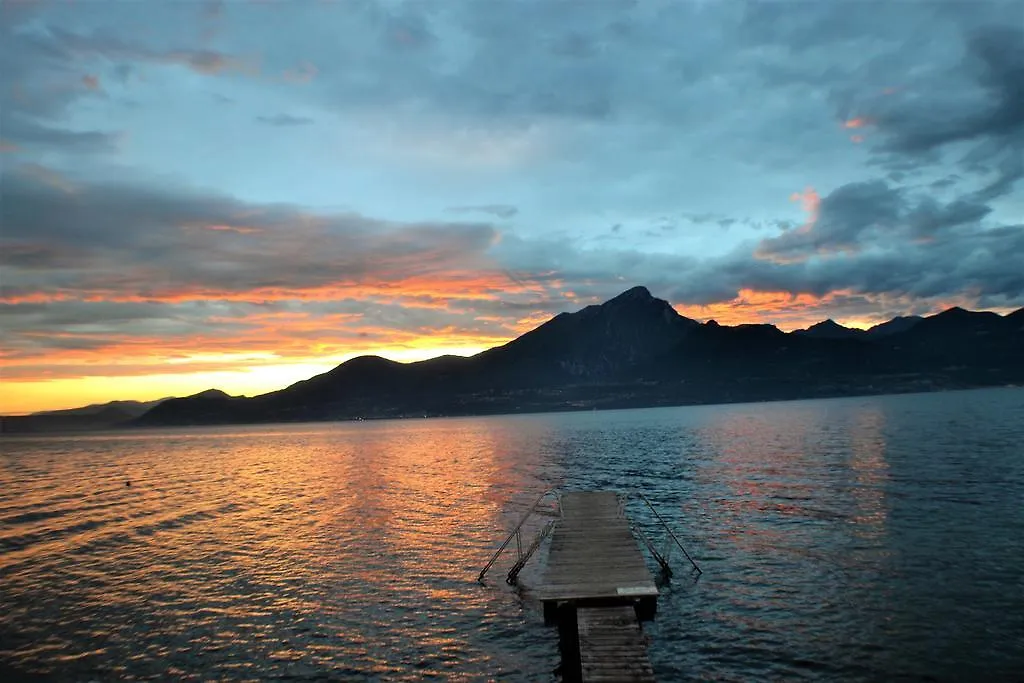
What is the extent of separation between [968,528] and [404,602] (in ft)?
138

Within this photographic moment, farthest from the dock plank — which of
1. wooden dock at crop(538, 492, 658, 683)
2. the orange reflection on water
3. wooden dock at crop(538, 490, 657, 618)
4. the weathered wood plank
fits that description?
the orange reflection on water

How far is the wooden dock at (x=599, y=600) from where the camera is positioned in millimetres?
22078

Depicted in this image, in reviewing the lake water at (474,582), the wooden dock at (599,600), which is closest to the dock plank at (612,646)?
the wooden dock at (599,600)

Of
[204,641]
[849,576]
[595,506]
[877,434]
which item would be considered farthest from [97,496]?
[877,434]

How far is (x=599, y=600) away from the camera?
27.3m

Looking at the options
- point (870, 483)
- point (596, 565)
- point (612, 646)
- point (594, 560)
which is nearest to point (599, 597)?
point (612, 646)

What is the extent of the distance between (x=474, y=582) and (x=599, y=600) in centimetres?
1287

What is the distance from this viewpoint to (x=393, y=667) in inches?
1046

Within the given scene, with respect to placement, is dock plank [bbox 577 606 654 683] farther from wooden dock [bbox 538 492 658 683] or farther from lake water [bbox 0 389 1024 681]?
lake water [bbox 0 389 1024 681]

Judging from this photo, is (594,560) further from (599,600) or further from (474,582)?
(474,582)

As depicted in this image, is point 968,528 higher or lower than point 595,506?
lower

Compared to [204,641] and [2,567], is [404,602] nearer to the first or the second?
[204,641]

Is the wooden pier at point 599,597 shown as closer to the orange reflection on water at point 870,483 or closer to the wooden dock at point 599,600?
the wooden dock at point 599,600

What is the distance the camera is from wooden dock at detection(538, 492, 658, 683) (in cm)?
2208
